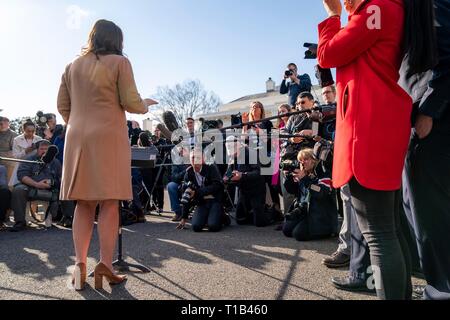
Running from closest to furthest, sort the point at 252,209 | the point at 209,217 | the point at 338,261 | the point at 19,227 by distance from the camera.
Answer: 1. the point at 338,261
2. the point at 209,217
3. the point at 19,227
4. the point at 252,209

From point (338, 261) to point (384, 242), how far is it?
1.46 m

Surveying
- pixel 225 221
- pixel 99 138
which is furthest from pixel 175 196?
pixel 99 138

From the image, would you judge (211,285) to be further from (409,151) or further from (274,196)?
(274,196)

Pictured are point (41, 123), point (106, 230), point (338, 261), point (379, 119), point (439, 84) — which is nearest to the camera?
point (379, 119)

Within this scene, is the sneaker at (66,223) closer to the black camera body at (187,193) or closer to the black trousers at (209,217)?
the black camera body at (187,193)

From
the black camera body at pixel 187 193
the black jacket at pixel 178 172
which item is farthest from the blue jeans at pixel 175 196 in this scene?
the black camera body at pixel 187 193

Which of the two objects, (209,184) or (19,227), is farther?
(209,184)

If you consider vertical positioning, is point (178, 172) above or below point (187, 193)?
above

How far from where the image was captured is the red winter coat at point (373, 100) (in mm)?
1526

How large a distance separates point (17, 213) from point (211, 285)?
159 inches

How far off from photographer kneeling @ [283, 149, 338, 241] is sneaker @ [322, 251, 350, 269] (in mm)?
1036

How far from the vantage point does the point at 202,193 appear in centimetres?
528

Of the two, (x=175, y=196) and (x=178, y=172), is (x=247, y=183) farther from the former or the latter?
(x=178, y=172)

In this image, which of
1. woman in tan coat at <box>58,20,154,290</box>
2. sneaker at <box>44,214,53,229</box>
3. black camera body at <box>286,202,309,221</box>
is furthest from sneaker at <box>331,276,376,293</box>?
Result: sneaker at <box>44,214,53,229</box>
